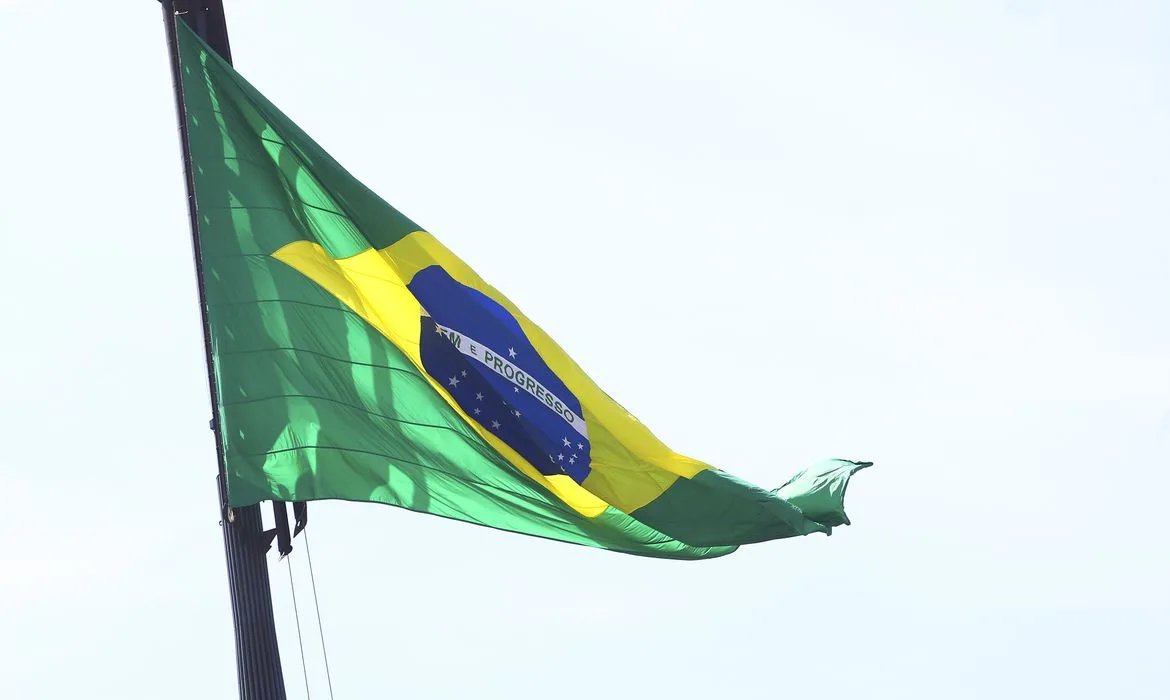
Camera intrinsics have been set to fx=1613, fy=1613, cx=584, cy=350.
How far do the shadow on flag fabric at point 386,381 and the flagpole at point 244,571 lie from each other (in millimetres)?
104

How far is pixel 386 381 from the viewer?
1501 centimetres

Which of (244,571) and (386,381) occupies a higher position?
(386,381)

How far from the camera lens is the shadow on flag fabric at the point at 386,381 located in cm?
1430

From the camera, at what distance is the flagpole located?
564 inches

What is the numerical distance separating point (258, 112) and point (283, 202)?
2.82 feet

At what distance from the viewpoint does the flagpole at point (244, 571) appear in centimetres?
1434

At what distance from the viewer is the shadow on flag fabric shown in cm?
1430

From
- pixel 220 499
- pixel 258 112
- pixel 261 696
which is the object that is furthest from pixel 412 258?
pixel 261 696

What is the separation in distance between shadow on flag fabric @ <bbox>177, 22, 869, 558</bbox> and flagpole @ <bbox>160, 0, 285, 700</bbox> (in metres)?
0.10

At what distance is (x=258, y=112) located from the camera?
1482cm

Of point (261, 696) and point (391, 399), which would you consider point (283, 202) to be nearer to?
point (391, 399)

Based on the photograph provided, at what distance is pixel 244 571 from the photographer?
47.4 ft

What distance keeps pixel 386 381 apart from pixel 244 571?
215cm

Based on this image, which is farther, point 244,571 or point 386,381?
point 386,381
